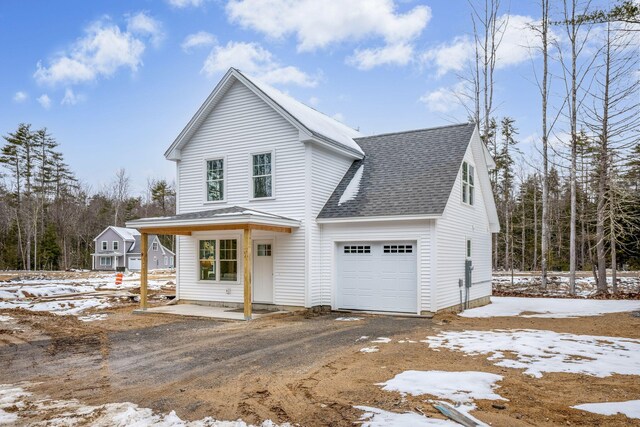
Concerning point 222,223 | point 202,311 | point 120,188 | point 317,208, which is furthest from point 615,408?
point 120,188

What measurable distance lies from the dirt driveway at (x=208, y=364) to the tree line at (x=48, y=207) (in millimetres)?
42648

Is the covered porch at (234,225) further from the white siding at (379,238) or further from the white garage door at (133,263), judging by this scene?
the white garage door at (133,263)

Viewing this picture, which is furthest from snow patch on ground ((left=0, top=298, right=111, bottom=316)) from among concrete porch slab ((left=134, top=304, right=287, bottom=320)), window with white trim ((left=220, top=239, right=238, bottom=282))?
window with white trim ((left=220, top=239, right=238, bottom=282))

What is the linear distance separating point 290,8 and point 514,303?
46.9ft

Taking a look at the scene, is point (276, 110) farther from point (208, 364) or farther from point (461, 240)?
point (208, 364)

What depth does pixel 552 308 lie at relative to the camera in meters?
15.1

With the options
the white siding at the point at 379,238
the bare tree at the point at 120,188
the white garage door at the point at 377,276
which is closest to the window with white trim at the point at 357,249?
the white garage door at the point at 377,276

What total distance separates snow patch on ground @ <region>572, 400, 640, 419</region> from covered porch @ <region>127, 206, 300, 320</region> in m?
8.50

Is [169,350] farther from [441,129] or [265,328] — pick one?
[441,129]

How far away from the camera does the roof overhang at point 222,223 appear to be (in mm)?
11898

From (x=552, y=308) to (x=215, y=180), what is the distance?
475 inches

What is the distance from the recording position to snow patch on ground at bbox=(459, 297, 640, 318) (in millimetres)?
13627

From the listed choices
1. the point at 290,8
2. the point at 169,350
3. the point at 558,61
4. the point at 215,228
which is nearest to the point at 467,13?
the point at 558,61

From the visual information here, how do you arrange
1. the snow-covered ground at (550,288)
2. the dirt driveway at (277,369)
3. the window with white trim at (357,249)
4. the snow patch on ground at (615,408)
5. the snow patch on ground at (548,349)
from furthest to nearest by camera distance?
the snow-covered ground at (550,288)
the window with white trim at (357,249)
the snow patch on ground at (548,349)
the dirt driveway at (277,369)
the snow patch on ground at (615,408)
